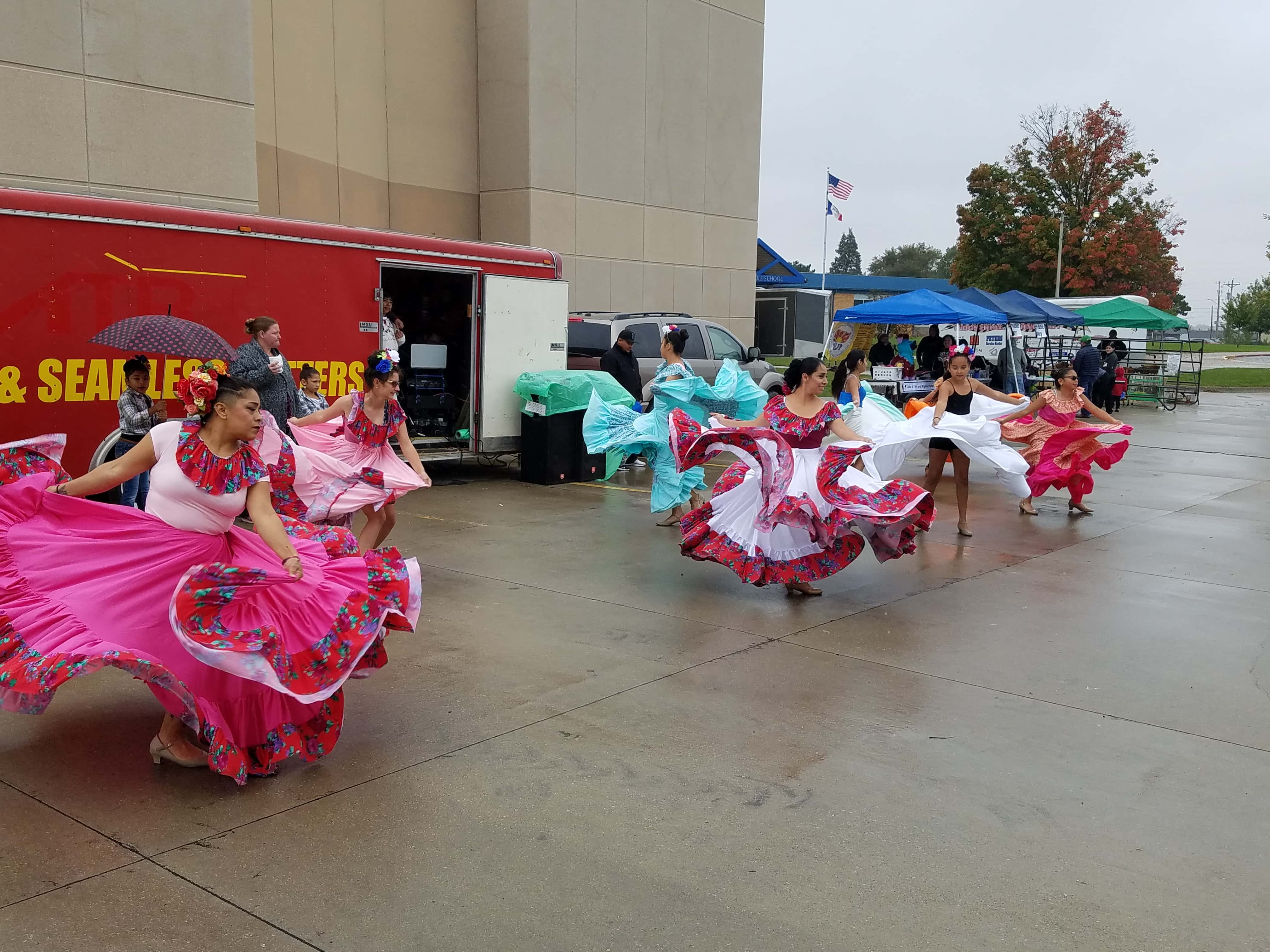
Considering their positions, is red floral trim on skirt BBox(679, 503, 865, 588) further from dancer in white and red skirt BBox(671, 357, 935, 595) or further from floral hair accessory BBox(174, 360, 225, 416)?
floral hair accessory BBox(174, 360, 225, 416)

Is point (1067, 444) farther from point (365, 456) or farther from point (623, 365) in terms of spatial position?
point (365, 456)

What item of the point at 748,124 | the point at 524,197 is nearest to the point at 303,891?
the point at 524,197

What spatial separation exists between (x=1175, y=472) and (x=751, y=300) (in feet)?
43.3

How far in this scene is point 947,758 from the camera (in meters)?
4.79

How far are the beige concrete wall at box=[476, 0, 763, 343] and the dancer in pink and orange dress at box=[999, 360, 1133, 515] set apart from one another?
11.8m

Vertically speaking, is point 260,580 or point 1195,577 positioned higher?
point 260,580

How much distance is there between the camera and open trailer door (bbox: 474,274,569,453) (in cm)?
1262

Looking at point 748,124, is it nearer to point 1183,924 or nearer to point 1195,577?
point 1195,577

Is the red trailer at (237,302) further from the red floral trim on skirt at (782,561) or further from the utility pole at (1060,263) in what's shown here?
the utility pole at (1060,263)

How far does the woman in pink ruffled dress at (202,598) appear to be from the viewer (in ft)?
13.2

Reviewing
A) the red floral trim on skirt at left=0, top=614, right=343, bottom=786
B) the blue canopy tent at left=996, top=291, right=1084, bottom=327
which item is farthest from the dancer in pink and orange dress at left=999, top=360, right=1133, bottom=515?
the blue canopy tent at left=996, top=291, right=1084, bottom=327

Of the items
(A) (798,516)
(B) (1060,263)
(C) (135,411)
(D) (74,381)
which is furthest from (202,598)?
(B) (1060,263)

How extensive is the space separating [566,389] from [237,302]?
12.4ft

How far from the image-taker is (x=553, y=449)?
12.7 metres
